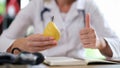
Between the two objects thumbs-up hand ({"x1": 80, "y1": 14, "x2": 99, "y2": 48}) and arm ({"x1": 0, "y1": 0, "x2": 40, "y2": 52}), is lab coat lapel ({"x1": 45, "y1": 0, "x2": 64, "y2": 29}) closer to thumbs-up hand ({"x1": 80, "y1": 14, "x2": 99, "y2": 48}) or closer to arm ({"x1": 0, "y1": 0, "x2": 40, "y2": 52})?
arm ({"x1": 0, "y1": 0, "x2": 40, "y2": 52})

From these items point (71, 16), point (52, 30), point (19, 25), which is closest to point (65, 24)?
point (71, 16)

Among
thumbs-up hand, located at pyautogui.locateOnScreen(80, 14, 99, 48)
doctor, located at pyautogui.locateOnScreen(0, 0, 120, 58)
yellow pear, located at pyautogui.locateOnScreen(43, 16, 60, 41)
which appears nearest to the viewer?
yellow pear, located at pyautogui.locateOnScreen(43, 16, 60, 41)

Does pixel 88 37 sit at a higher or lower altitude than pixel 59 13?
lower

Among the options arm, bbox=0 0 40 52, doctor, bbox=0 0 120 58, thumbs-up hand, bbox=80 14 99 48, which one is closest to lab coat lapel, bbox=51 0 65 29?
doctor, bbox=0 0 120 58

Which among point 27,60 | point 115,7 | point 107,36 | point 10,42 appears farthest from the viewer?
point 115,7

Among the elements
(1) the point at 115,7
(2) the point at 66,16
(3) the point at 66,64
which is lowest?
(3) the point at 66,64

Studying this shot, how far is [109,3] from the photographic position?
8.44 ft

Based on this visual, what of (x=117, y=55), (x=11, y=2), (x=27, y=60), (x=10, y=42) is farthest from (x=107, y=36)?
(x=11, y=2)

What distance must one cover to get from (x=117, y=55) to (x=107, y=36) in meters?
0.15

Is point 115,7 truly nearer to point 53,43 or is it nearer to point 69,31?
point 69,31

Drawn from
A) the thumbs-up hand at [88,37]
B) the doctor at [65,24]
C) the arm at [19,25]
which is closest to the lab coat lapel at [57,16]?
the doctor at [65,24]

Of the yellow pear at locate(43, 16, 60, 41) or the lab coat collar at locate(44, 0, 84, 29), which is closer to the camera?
the yellow pear at locate(43, 16, 60, 41)

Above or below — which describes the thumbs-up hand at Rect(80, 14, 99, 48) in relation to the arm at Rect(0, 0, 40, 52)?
below

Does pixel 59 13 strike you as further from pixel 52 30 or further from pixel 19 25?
pixel 52 30
